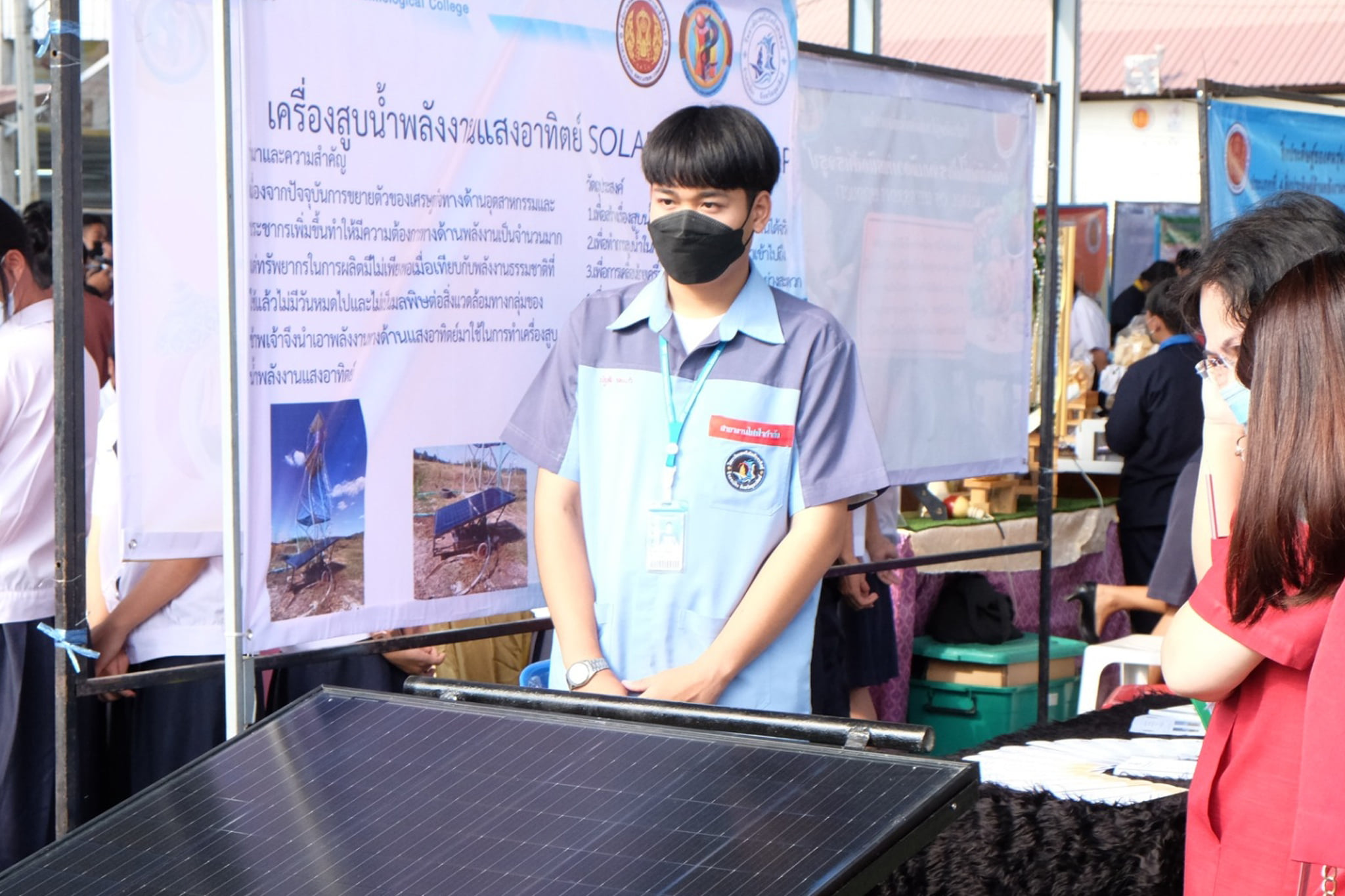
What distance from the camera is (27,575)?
3092 millimetres

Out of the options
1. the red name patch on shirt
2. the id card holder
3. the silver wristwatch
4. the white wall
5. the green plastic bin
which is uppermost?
the white wall

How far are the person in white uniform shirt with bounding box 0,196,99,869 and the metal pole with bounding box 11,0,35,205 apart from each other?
5914mm

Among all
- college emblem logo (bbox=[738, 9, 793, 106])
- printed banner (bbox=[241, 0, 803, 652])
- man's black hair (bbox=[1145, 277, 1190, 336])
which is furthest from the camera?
man's black hair (bbox=[1145, 277, 1190, 336])

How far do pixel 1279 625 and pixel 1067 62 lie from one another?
5367 mm

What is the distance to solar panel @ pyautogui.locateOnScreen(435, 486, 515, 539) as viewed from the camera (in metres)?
2.74

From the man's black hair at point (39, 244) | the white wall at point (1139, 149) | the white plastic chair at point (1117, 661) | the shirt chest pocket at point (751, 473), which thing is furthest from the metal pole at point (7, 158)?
the white wall at point (1139, 149)

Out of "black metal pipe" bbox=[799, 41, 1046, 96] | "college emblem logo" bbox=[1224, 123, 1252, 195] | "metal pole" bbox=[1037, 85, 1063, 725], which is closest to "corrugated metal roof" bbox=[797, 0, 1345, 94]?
"college emblem logo" bbox=[1224, 123, 1252, 195]

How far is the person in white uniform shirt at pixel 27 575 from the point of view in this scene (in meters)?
3.09

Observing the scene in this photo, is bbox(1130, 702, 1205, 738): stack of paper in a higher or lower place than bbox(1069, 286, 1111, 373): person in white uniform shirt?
lower

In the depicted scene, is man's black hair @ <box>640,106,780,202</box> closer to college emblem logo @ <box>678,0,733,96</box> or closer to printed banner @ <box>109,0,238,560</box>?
printed banner @ <box>109,0,238,560</box>

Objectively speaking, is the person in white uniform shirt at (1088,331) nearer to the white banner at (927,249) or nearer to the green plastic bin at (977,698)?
the green plastic bin at (977,698)

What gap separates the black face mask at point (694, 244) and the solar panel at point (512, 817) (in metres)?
1.10

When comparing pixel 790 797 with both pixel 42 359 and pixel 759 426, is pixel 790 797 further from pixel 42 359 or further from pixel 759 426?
pixel 42 359

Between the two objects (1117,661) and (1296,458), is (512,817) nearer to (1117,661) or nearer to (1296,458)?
(1296,458)
